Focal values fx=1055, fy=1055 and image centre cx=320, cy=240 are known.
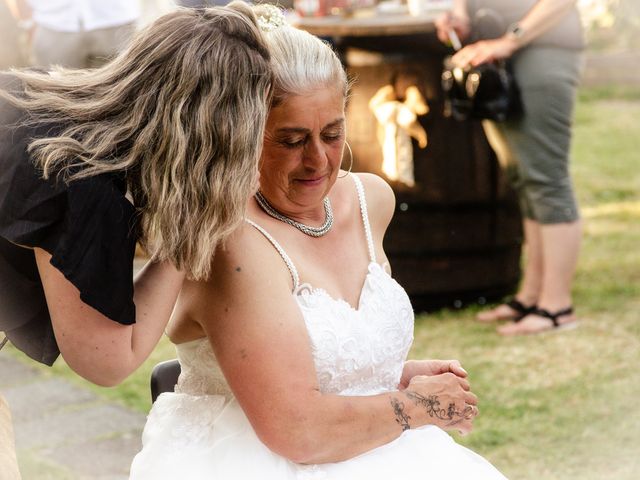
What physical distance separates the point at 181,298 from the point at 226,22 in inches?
21.2

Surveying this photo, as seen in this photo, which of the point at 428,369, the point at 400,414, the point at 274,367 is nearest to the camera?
the point at 274,367

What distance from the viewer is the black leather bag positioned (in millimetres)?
4602

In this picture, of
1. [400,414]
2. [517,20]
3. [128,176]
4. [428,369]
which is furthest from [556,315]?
[128,176]

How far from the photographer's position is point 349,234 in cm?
224

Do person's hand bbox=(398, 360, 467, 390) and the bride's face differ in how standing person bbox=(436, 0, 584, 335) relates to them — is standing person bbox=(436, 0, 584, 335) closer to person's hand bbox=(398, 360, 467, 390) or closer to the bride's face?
person's hand bbox=(398, 360, 467, 390)

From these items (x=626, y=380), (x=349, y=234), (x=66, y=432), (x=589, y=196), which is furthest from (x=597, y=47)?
(x=349, y=234)

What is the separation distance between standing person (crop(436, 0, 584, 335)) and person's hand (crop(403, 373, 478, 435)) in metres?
2.78

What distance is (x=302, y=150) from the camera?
2.04 m

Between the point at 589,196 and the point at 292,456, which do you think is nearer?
the point at 292,456

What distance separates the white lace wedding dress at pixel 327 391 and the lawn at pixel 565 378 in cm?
159

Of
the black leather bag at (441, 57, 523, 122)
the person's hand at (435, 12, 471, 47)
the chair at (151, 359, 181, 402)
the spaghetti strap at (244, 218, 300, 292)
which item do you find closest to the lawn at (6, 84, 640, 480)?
the black leather bag at (441, 57, 523, 122)

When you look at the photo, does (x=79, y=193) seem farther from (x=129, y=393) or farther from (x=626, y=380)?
(x=626, y=380)

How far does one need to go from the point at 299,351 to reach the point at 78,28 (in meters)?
4.29

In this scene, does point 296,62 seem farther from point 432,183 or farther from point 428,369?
point 432,183
